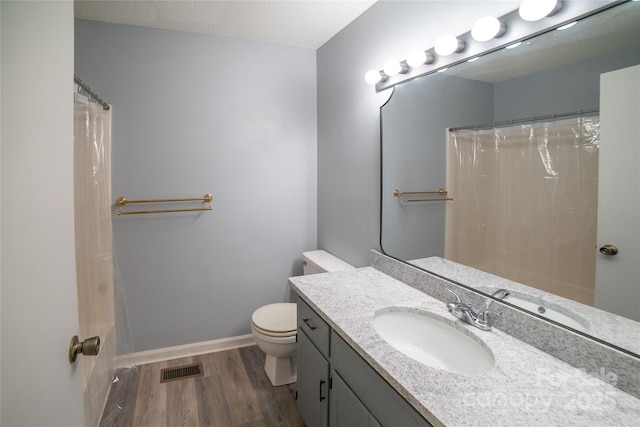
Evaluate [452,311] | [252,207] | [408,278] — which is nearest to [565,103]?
[452,311]

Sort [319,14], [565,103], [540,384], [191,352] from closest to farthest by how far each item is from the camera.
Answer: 1. [540,384]
2. [565,103]
3. [319,14]
4. [191,352]

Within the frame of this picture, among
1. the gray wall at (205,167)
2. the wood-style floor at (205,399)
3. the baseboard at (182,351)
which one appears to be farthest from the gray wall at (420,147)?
the baseboard at (182,351)

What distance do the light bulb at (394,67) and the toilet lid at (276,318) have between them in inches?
62.0

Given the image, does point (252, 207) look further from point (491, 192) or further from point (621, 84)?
point (621, 84)

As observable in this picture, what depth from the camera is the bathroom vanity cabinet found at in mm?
990

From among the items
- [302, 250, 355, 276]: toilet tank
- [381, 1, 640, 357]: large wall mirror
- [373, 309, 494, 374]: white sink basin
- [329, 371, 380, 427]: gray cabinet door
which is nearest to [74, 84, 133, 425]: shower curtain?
[329, 371, 380, 427]: gray cabinet door

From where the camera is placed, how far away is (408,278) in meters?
1.71

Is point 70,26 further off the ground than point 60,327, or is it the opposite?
point 70,26

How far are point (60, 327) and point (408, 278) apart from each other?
1.42 metres

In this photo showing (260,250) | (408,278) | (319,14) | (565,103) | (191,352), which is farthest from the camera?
(260,250)

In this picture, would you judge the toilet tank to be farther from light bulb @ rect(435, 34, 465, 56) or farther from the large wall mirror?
light bulb @ rect(435, 34, 465, 56)

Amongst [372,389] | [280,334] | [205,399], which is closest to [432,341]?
[372,389]

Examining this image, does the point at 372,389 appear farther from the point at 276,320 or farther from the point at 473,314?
the point at 276,320

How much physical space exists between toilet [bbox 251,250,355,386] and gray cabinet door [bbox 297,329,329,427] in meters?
0.30
